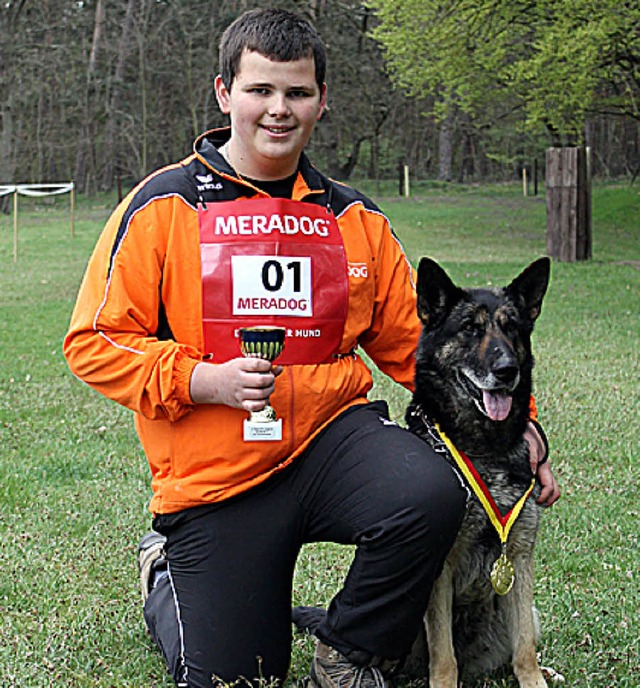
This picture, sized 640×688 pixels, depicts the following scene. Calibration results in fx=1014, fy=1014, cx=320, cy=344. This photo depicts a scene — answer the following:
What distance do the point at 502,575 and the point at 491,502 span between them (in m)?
0.22

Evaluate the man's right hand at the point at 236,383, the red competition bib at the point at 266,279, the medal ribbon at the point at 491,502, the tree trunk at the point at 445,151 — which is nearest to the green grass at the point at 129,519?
the medal ribbon at the point at 491,502

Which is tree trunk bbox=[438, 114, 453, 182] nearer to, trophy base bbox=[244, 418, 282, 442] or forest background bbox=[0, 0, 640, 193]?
forest background bbox=[0, 0, 640, 193]

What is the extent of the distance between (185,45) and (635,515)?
34919mm

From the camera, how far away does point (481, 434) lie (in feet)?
11.1

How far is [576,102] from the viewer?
21297 mm

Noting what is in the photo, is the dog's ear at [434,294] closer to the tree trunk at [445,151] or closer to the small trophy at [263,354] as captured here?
the small trophy at [263,354]

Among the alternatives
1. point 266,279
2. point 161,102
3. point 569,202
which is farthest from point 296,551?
point 161,102

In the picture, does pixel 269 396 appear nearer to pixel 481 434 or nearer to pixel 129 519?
pixel 481 434

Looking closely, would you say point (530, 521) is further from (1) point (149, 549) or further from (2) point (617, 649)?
(1) point (149, 549)

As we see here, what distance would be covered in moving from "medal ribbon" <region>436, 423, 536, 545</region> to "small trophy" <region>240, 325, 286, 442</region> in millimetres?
620

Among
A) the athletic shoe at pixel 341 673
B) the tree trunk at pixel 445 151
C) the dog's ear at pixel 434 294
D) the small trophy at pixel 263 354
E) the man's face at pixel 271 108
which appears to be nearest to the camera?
the small trophy at pixel 263 354

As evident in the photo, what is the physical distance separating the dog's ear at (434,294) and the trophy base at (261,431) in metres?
0.68

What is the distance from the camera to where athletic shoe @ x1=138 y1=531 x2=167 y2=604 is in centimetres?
382

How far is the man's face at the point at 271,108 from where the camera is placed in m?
3.24
